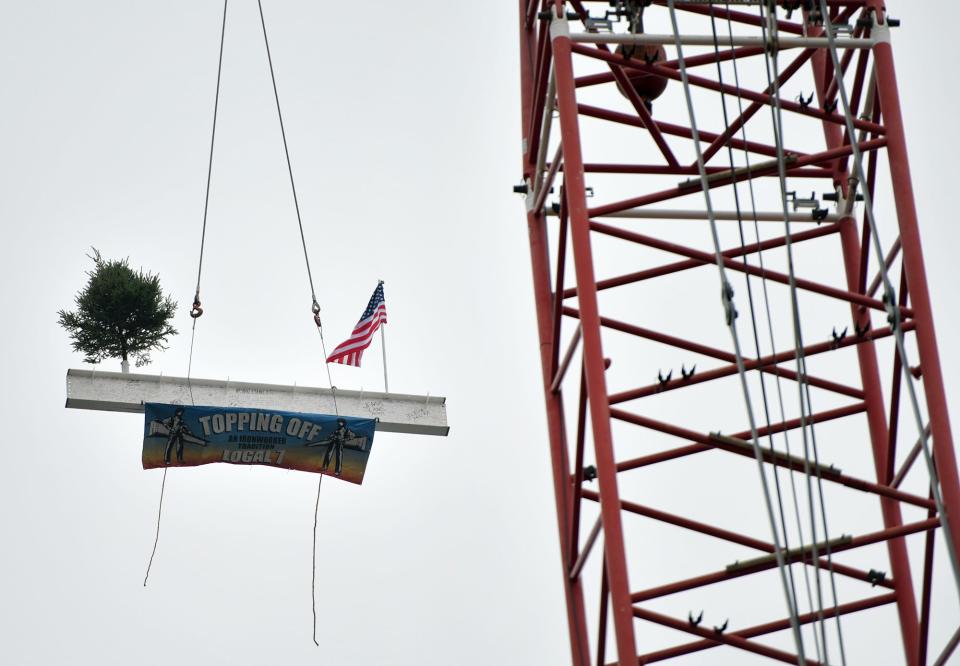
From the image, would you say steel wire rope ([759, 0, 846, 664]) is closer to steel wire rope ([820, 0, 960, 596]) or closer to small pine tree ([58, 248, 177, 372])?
steel wire rope ([820, 0, 960, 596])

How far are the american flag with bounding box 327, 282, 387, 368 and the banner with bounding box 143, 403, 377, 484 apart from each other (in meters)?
2.24

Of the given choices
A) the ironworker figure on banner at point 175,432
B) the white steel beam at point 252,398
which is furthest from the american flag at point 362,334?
the ironworker figure on banner at point 175,432

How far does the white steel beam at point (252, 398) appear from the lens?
25188mm

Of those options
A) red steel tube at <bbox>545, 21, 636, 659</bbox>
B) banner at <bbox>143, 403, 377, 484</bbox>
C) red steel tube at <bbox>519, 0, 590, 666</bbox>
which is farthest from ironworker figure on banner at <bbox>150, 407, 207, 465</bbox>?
red steel tube at <bbox>545, 21, 636, 659</bbox>

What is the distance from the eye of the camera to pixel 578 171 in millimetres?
19188

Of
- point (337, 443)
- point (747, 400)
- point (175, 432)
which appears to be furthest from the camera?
point (337, 443)

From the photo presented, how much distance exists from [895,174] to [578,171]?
13.0 ft

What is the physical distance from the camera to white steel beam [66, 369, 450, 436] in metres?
25.2

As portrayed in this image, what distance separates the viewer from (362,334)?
94.3 ft

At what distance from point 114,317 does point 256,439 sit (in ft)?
12.2

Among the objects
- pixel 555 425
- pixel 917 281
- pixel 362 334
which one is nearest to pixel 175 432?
pixel 362 334

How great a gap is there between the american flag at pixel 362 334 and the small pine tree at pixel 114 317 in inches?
127

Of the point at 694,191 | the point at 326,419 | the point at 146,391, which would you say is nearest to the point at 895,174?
the point at 694,191

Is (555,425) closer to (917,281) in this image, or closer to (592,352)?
(592,352)
